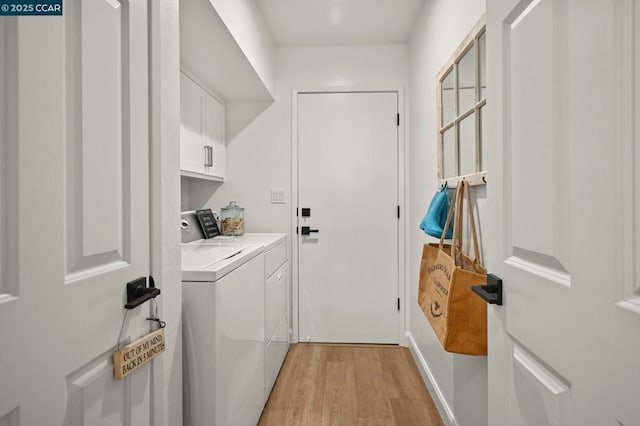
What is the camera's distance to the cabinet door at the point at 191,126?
207 cm

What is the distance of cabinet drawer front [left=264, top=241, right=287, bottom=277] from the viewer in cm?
202

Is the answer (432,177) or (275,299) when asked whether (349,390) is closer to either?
(275,299)

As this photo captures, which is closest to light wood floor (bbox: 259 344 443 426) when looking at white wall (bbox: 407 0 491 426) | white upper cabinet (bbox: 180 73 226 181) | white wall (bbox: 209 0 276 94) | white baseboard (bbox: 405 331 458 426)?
white baseboard (bbox: 405 331 458 426)

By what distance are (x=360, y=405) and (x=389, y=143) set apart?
1916mm

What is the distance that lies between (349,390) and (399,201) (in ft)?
4.80

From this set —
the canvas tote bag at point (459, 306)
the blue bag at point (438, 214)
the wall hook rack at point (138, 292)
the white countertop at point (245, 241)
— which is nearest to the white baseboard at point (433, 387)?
the canvas tote bag at point (459, 306)

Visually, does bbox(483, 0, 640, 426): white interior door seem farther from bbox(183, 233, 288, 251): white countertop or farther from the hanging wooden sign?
bbox(183, 233, 288, 251): white countertop

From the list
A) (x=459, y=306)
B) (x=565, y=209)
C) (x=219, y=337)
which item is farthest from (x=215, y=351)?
(x=565, y=209)

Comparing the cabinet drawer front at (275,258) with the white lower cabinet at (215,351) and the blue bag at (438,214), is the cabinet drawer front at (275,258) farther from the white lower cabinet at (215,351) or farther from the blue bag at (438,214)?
the blue bag at (438,214)

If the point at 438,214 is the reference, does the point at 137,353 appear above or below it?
below

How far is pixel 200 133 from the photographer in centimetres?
233

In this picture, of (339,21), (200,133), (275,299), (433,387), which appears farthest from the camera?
(339,21)

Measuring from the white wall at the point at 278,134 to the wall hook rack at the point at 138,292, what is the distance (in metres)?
1.96

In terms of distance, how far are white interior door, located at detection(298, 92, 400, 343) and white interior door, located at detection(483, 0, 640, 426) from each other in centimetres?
195
